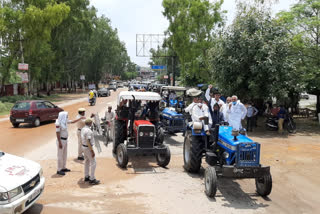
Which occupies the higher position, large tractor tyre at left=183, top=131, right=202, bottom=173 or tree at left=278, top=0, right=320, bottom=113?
tree at left=278, top=0, right=320, bottom=113

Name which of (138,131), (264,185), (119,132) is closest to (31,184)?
(138,131)

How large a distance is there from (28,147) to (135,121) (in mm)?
5003

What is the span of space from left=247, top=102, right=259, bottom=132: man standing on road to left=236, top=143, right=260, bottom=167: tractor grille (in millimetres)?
9796

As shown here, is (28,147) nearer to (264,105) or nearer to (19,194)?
(19,194)

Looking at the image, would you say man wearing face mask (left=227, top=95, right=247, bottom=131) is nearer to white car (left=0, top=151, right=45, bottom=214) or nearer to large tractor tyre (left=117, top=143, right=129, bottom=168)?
large tractor tyre (left=117, top=143, right=129, bottom=168)

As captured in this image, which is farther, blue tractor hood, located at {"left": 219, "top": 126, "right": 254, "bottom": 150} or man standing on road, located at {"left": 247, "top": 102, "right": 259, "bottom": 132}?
man standing on road, located at {"left": 247, "top": 102, "right": 259, "bottom": 132}

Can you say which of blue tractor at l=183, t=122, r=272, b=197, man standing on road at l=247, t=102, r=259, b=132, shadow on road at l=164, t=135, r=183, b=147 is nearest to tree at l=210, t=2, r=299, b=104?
man standing on road at l=247, t=102, r=259, b=132

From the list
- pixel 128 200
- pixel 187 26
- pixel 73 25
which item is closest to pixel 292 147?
pixel 128 200

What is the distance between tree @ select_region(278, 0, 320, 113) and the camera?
18.1 metres

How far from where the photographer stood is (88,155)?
7.84 meters

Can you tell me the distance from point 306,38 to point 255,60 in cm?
508

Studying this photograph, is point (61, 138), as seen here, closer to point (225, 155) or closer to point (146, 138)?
point (146, 138)

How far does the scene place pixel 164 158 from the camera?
970 centimetres

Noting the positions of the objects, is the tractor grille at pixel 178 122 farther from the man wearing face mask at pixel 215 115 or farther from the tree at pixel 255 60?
the man wearing face mask at pixel 215 115
